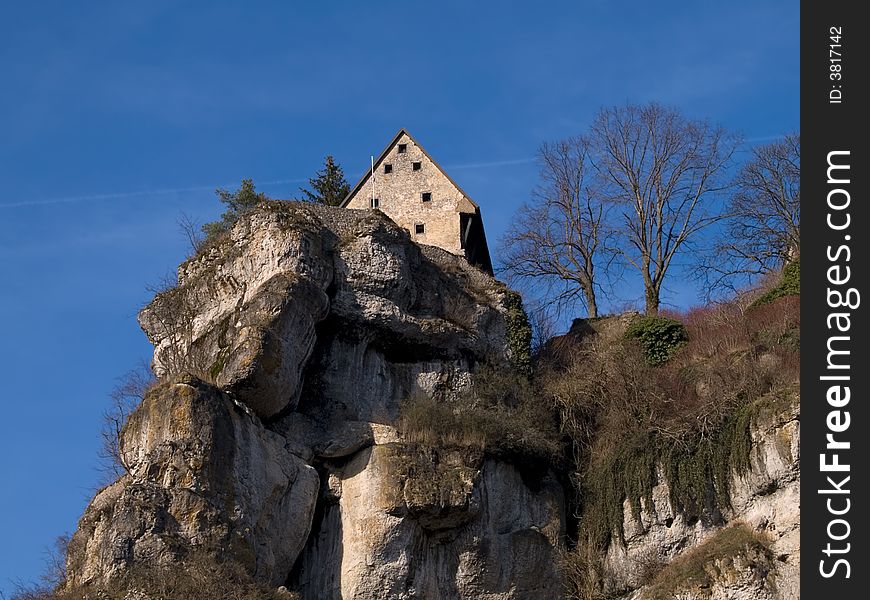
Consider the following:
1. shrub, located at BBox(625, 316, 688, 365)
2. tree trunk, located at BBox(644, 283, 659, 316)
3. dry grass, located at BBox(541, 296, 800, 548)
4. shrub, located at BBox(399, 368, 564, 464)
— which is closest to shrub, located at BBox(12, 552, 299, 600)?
shrub, located at BBox(399, 368, 564, 464)

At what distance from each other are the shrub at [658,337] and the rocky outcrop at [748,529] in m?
4.15

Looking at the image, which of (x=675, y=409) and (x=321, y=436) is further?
(x=675, y=409)

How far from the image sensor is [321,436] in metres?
25.5

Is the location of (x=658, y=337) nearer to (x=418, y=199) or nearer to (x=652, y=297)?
(x=652, y=297)

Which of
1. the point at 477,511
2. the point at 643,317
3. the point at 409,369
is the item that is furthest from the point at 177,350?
the point at 643,317

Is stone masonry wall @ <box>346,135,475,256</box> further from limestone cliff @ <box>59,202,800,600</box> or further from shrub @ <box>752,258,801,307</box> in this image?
shrub @ <box>752,258,801,307</box>

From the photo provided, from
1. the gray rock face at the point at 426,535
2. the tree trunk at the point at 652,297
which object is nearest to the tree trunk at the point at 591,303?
the tree trunk at the point at 652,297

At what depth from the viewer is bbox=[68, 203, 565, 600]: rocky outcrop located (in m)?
22.4

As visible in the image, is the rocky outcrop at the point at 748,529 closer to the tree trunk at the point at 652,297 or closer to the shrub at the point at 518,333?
the shrub at the point at 518,333

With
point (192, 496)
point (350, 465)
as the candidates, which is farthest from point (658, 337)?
point (192, 496)

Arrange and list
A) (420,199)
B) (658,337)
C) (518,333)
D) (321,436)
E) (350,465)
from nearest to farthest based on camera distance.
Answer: (350,465) → (321,436) → (518,333) → (658,337) → (420,199)

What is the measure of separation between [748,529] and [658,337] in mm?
6183

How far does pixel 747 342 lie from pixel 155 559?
11.8 metres
